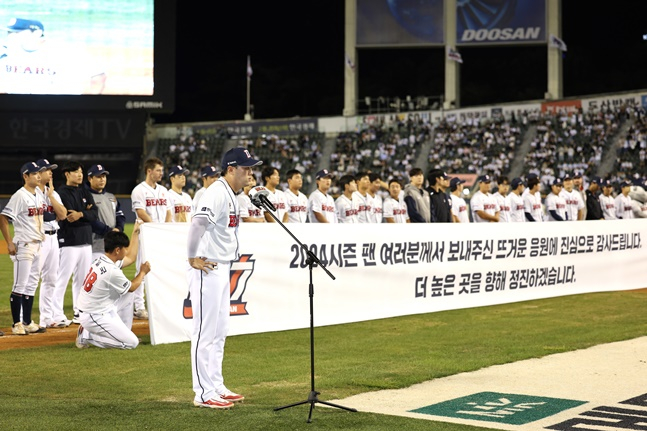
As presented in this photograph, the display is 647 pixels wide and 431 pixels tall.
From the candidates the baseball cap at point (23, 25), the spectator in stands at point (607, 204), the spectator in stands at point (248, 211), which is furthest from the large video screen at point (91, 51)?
the spectator in stands at point (248, 211)

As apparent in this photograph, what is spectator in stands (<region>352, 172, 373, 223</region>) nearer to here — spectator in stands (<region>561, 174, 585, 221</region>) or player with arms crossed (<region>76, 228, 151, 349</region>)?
player with arms crossed (<region>76, 228, 151, 349</region>)

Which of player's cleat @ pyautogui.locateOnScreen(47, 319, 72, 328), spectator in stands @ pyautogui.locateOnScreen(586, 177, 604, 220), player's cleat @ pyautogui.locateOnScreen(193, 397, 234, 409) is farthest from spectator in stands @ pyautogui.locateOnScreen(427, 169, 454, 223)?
player's cleat @ pyautogui.locateOnScreen(193, 397, 234, 409)

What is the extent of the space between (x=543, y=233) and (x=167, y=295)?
281 inches

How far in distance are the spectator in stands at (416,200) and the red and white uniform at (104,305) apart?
6.22m

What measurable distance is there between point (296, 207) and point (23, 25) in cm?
2288

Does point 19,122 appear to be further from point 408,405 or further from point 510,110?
point 408,405

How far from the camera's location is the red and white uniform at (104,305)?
10031 millimetres

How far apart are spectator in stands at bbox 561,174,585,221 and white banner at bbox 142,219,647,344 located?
8.65ft

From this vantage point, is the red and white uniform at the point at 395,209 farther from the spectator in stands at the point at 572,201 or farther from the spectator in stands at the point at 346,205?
the spectator in stands at the point at 572,201

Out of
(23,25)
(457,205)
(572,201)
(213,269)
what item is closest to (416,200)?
(457,205)

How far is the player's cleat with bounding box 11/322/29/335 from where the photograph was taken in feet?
36.6

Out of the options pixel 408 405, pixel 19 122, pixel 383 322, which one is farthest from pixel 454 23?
pixel 408 405

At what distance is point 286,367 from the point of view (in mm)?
9016

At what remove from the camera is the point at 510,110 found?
49.8m
